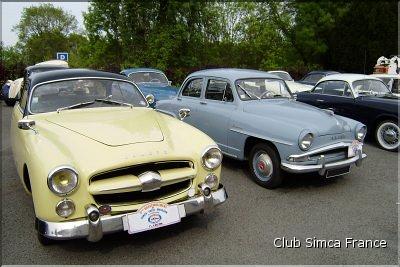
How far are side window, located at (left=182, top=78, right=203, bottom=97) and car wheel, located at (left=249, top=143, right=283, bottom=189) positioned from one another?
167 centimetres

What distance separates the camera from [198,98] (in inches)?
251

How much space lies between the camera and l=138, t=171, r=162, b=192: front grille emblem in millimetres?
3072

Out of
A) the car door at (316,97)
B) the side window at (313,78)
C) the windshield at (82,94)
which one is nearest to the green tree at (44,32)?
the side window at (313,78)

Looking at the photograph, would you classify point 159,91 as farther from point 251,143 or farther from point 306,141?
point 306,141

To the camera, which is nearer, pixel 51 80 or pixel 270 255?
pixel 270 255

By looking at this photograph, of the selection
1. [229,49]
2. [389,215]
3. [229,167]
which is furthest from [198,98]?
[229,49]

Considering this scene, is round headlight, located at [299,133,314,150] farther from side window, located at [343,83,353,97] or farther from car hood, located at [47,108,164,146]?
side window, located at [343,83,353,97]

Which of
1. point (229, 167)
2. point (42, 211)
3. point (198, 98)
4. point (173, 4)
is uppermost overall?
A: point (173, 4)

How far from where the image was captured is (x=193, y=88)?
6539mm

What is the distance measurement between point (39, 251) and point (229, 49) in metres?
27.1

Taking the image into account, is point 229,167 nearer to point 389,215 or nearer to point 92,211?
point 389,215

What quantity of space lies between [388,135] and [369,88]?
1350 mm

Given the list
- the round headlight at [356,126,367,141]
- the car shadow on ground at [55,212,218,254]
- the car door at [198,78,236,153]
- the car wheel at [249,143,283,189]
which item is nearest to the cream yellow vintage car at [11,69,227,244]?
the car shadow on ground at [55,212,218,254]

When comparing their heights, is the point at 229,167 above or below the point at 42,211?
below
